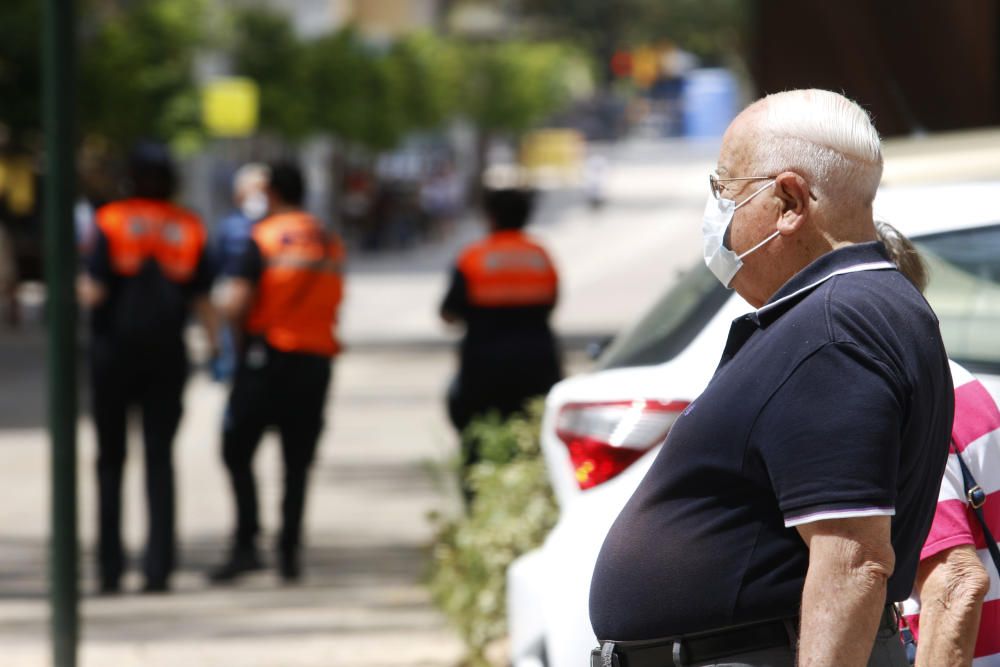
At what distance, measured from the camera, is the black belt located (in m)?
2.52

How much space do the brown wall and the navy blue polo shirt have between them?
25.6ft

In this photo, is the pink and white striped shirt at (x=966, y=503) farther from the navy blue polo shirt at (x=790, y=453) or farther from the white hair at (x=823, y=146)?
the white hair at (x=823, y=146)

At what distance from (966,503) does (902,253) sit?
422mm

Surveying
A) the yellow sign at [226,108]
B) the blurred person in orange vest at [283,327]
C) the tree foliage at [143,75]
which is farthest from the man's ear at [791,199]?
the yellow sign at [226,108]

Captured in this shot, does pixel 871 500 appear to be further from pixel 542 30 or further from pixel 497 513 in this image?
pixel 542 30

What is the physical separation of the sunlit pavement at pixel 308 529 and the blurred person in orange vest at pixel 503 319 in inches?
14.3

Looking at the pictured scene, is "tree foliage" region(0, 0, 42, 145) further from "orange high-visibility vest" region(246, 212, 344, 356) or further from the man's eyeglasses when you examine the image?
the man's eyeglasses

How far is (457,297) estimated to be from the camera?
7340mm

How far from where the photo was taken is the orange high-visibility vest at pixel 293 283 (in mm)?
7508

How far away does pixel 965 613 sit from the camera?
283 cm

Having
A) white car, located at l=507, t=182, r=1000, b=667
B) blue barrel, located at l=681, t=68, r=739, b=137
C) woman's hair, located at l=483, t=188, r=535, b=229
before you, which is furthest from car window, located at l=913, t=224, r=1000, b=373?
blue barrel, located at l=681, t=68, r=739, b=137

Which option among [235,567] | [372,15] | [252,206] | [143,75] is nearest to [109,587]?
[235,567]

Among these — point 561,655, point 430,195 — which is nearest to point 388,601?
point 561,655

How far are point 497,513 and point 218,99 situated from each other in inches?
739
